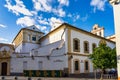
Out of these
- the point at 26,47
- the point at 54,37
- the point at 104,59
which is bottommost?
the point at 104,59

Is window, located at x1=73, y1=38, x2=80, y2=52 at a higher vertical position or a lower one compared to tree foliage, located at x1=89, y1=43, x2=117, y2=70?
higher

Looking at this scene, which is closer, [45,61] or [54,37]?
[45,61]

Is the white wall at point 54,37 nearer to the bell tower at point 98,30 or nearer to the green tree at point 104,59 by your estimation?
the green tree at point 104,59

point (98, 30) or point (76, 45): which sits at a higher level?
point (98, 30)

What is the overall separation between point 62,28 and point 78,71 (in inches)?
287

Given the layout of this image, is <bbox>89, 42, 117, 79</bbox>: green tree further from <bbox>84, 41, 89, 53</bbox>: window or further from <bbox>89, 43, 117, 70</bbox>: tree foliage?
<bbox>84, 41, 89, 53</bbox>: window

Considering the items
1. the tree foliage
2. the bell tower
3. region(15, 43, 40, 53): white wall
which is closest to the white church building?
region(15, 43, 40, 53): white wall

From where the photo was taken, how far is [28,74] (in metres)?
30.6

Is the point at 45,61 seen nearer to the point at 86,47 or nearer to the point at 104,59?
the point at 86,47

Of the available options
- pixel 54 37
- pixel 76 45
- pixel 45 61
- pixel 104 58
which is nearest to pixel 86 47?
pixel 76 45

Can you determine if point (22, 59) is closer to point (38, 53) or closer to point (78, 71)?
point (38, 53)

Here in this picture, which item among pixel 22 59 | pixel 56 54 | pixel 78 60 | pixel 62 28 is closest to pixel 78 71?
pixel 78 60

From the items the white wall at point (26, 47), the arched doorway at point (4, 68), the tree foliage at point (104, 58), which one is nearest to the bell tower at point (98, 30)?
the white wall at point (26, 47)

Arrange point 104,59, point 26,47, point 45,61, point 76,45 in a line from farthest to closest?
point 26,47 → point 45,61 → point 76,45 → point 104,59
